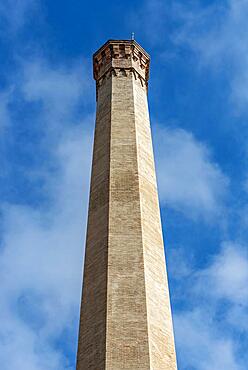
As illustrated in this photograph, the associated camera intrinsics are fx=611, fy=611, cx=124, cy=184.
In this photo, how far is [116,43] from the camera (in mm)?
20547

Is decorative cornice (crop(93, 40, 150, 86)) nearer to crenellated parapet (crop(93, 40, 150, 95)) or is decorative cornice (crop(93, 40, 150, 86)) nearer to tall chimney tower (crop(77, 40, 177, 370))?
crenellated parapet (crop(93, 40, 150, 95))

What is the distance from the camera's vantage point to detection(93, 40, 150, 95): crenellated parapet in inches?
774

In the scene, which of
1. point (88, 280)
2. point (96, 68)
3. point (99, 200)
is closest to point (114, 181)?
point (99, 200)

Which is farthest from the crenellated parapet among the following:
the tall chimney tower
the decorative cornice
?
the tall chimney tower

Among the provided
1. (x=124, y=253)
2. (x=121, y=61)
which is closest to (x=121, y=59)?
(x=121, y=61)

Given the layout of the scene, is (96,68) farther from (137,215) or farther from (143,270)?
(143,270)

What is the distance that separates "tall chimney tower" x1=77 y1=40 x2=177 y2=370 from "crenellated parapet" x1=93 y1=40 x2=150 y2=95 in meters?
0.85

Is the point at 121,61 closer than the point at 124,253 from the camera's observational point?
No

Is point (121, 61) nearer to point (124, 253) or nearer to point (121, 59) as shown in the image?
point (121, 59)

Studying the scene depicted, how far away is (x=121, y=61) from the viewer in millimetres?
19969

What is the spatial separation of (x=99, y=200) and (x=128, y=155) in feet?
5.39

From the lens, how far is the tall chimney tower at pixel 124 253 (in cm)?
1201

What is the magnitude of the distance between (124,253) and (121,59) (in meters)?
8.61

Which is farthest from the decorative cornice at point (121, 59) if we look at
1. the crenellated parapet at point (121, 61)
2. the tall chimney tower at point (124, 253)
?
the tall chimney tower at point (124, 253)
